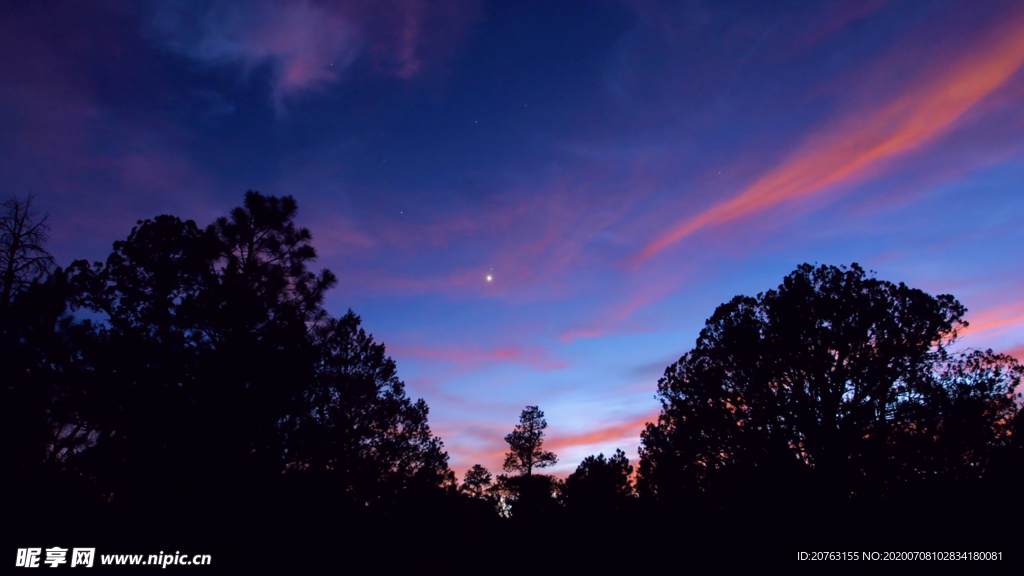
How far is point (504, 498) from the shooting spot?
61.2 metres

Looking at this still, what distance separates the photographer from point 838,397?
18.0m

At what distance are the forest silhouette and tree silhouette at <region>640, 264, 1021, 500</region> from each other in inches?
2.9

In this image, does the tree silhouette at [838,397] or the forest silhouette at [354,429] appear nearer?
the forest silhouette at [354,429]

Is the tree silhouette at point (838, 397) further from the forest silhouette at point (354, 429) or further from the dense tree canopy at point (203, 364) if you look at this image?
the dense tree canopy at point (203, 364)

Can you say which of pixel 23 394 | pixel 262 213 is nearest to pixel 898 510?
pixel 262 213

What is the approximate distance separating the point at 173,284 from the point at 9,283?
3.21 m

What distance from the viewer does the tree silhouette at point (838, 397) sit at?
16672mm

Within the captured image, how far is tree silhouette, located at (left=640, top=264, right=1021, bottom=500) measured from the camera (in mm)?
16672

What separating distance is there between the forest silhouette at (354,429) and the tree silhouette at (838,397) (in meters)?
0.07

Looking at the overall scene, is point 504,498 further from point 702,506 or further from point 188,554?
point 188,554

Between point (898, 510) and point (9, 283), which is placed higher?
point (9, 283)

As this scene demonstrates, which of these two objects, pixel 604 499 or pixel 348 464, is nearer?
pixel 348 464

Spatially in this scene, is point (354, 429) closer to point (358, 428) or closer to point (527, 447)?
point (358, 428)

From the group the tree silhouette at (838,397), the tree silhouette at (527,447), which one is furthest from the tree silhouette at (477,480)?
the tree silhouette at (838,397)
